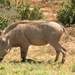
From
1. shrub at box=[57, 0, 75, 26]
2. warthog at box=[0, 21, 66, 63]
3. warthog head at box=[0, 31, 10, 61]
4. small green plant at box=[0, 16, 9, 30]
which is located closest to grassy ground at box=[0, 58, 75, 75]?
warthog at box=[0, 21, 66, 63]

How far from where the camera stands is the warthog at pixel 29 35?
10.5 meters

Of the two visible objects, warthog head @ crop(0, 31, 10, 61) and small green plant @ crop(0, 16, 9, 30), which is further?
small green plant @ crop(0, 16, 9, 30)

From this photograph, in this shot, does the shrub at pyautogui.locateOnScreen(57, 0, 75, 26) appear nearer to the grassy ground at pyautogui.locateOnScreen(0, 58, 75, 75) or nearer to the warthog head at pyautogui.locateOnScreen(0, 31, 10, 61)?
the warthog head at pyautogui.locateOnScreen(0, 31, 10, 61)

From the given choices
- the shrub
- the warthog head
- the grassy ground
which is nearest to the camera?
the grassy ground

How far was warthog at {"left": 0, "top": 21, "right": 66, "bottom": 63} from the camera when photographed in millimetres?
10531

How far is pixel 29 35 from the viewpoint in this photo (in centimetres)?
1069

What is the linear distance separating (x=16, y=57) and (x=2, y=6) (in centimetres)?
596

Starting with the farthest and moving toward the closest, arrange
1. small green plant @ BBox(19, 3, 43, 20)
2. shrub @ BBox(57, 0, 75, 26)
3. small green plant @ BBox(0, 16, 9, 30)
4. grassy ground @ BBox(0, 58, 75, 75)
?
small green plant @ BBox(19, 3, 43, 20) < shrub @ BBox(57, 0, 75, 26) < small green plant @ BBox(0, 16, 9, 30) < grassy ground @ BBox(0, 58, 75, 75)

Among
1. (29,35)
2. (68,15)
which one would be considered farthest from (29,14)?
(29,35)

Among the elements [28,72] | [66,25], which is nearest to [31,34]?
[28,72]

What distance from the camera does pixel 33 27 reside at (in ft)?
35.2

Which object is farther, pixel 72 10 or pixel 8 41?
pixel 72 10

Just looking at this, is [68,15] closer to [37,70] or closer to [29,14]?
[29,14]

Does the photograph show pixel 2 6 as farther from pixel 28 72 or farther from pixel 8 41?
pixel 28 72
